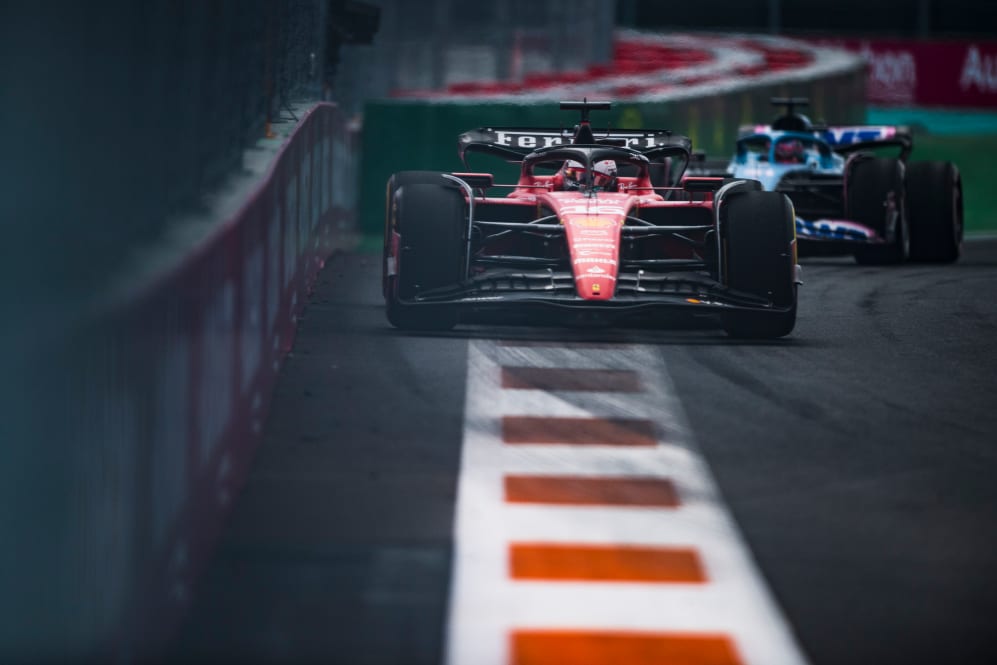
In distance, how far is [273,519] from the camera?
6.52 m

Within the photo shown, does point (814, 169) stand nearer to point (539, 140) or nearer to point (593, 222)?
point (539, 140)

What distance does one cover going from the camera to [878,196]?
17.2 m

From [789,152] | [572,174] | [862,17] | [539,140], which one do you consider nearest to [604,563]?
[572,174]

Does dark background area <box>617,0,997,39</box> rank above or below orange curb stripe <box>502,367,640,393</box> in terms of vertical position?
above

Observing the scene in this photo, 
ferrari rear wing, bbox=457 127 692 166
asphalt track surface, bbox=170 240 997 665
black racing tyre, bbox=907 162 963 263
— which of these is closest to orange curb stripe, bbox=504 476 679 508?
asphalt track surface, bbox=170 240 997 665

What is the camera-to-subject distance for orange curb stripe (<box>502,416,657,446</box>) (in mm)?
8102

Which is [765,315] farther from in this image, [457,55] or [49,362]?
[457,55]

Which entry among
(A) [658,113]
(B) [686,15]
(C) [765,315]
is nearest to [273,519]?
(C) [765,315]

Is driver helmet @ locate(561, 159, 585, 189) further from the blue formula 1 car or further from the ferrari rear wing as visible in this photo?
the blue formula 1 car

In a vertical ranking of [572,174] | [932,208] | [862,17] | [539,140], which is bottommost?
[932,208]

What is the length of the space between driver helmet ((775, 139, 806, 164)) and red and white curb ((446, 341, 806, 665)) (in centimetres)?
941

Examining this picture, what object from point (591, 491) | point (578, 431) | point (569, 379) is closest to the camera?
point (591, 491)

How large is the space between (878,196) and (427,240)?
758cm

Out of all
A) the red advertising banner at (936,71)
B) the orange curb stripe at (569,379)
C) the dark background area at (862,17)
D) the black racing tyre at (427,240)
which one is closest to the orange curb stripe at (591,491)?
the orange curb stripe at (569,379)
